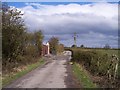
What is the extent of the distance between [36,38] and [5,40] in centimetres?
3686

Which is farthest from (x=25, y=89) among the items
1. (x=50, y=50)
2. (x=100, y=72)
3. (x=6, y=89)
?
(x=50, y=50)

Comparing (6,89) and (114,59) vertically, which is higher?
(114,59)

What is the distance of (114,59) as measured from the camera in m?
17.6

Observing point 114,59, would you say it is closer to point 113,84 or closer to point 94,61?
point 113,84

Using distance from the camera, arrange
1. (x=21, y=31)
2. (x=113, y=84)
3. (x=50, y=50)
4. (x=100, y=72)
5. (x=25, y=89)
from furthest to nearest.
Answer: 1. (x=50, y=50)
2. (x=21, y=31)
3. (x=100, y=72)
4. (x=113, y=84)
5. (x=25, y=89)

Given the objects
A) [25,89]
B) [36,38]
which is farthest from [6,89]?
[36,38]

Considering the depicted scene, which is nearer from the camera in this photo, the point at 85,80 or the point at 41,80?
the point at 85,80

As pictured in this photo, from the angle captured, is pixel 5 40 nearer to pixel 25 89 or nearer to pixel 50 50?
pixel 25 89

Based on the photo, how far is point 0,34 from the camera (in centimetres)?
2639

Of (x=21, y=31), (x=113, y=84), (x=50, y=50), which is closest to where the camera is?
(x=113, y=84)

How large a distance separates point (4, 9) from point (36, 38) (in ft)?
124

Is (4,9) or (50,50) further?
(50,50)

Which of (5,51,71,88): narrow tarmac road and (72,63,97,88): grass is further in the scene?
(5,51,71,88): narrow tarmac road

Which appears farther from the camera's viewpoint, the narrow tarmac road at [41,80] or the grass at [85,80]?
the narrow tarmac road at [41,80]
